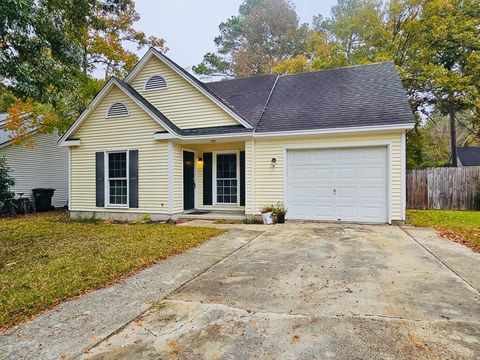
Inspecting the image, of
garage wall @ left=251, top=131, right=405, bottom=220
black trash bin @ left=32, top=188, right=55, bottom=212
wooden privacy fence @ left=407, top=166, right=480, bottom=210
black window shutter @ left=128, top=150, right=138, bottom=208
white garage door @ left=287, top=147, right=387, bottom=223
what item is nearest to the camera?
garage wall @ left=251, top=131, right=405, bottom=220

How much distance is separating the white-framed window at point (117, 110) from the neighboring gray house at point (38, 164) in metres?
6.46

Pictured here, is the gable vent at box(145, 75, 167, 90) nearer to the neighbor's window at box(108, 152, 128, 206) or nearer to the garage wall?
the neighbor's window at box(108, 152, 128, 206)

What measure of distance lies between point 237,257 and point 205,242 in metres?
1.48

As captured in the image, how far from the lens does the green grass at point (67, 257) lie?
3625 mm

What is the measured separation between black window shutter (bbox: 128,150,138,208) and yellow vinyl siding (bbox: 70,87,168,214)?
14 cm

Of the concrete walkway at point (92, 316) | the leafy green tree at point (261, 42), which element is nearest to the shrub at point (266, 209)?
the concrete walkway at point (92, 316)

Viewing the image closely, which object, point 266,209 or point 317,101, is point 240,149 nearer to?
point 266,209

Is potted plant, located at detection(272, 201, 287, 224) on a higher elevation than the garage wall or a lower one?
lower

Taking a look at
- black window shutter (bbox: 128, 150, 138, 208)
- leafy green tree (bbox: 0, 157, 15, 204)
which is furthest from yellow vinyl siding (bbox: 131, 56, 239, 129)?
leafy green tree (bbox: 0, 157, 15, 204)

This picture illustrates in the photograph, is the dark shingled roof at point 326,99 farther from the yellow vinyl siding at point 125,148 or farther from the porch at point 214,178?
the yellow vinyl siding at point 125,148

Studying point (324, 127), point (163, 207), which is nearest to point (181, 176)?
point (163, 207)

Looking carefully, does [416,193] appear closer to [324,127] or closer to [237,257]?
[324,127]

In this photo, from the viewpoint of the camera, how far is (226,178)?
37.1 feet

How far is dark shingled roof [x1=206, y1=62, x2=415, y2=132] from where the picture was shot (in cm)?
915
